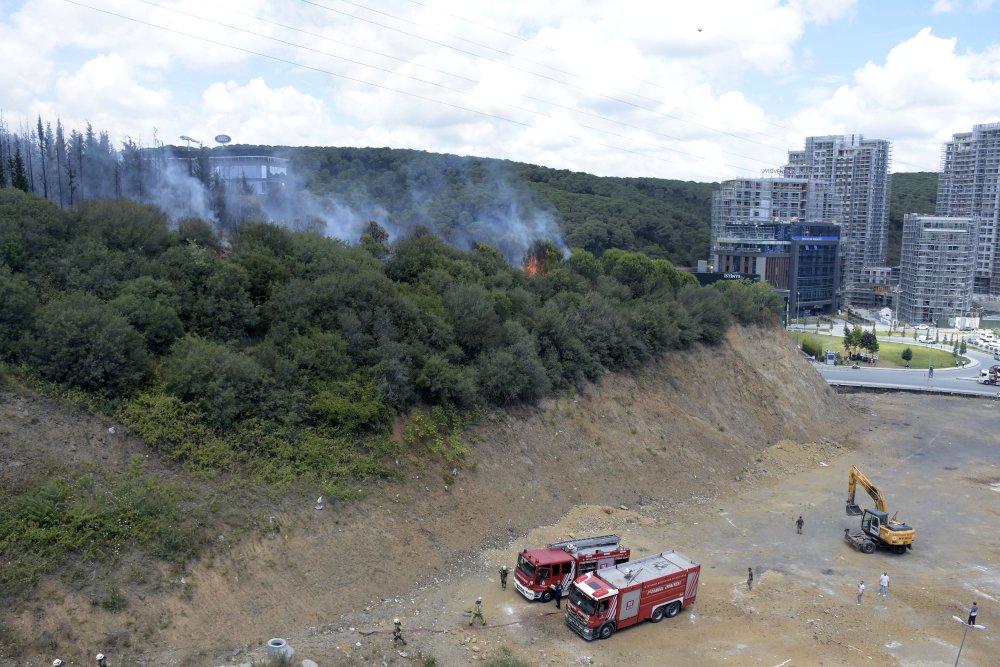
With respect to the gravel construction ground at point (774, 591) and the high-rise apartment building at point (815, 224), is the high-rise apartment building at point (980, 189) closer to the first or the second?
the high-rise apartment building at point (815, 224)

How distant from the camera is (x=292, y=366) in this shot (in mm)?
24703

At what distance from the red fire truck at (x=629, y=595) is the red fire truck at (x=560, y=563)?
0.87 m

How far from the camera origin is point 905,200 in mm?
156625

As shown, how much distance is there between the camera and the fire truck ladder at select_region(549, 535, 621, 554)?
2096 cm

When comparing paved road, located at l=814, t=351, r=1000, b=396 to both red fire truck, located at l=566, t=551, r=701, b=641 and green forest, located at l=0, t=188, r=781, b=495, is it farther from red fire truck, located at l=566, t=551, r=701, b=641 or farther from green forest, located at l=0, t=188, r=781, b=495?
red fire truck, located at l=566, t=551, r=701, b=641

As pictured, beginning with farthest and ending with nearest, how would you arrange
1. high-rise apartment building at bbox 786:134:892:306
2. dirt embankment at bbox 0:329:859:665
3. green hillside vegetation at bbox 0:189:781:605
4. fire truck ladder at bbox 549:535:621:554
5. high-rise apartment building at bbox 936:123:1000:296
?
high-rise apartment building at bbox 786:134:892:306 → high-rise apartment building at bbox 936:123:1000:296 → fire truck ladder at bbox 549:535:621:554 → green hillside vegetation at bbox 0:189:781:605 → dirt embankment at bbox 0:329:859:665

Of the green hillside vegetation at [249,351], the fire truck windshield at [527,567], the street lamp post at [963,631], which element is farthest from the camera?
the fire truck windshield at [527,567]

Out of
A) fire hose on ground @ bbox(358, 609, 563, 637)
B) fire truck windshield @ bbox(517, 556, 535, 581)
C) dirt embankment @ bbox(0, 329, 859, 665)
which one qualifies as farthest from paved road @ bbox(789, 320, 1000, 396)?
fire hose on ground @ bbox(358, 609, 563, 637)

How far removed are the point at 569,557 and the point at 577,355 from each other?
14.4 metres

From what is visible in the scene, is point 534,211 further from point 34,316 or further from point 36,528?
point 36,528

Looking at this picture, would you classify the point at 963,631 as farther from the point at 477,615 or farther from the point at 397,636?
the point at 397,636

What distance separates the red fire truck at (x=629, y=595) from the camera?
60.7ft

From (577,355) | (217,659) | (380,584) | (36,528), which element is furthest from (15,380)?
(577,355)

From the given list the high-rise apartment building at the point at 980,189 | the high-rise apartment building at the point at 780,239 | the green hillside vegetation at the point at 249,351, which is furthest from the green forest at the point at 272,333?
the high-rise apartment building at the point at 980,189
